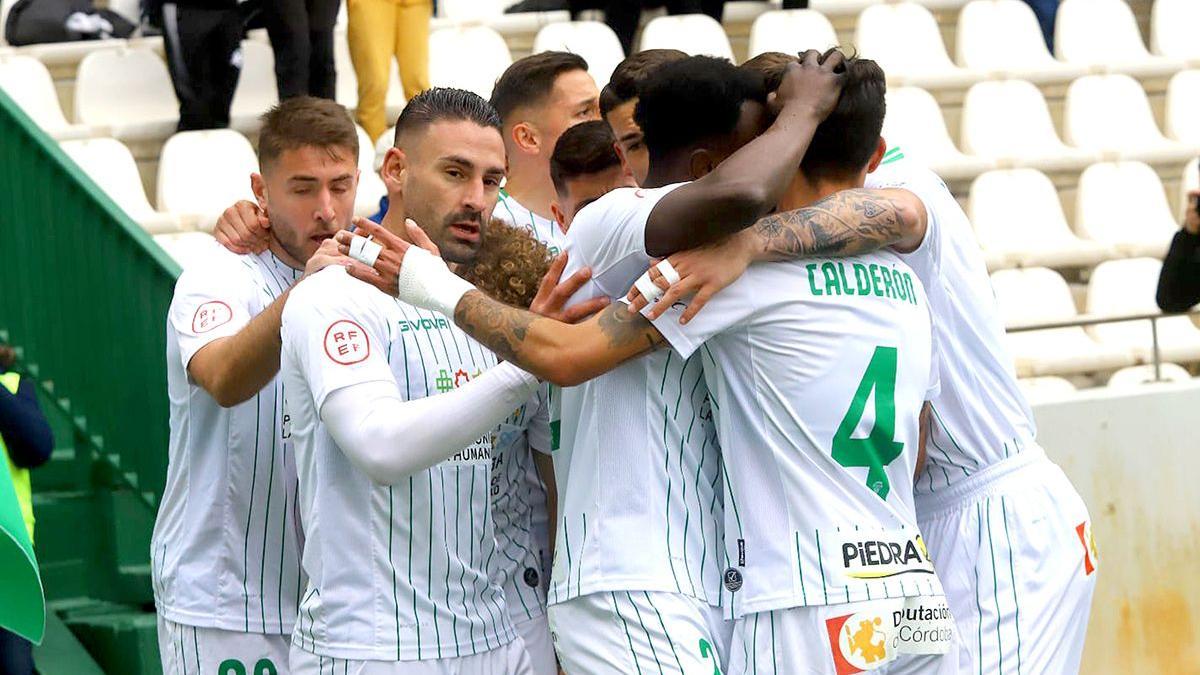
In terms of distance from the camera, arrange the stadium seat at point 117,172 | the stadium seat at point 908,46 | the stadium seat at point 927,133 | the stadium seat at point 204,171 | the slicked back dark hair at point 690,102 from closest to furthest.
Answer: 1. the slicked back dark hair at point 690,102
2. the stadium seat at point 117,172
3. the stadium seat at point 204,171
4. the stadium seat at point 927,133
5. the stadium seat at point 908,46

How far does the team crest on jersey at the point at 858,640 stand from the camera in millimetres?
3305

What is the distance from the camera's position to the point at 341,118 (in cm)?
439

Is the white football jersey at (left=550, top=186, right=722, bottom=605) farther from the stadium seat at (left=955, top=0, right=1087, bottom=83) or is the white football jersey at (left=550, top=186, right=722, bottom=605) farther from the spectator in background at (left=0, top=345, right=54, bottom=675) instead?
the stadium seat at (left=955, top=0, right=1087, bottom=83)

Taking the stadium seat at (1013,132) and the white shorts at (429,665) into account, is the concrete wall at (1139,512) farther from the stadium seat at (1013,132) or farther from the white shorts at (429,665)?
the white shorts at (429,665)

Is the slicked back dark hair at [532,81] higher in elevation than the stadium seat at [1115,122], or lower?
lower

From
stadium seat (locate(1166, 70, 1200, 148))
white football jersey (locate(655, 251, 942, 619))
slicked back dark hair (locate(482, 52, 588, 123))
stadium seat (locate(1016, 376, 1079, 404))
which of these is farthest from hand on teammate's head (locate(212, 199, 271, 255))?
stadium seat (locate(1166, 70, 1200, 148))

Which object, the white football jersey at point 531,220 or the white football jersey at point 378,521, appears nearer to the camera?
the white football jersey at point 378,521

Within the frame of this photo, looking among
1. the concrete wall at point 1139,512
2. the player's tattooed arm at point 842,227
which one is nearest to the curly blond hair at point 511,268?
the player's tattooed arm at point 842,227

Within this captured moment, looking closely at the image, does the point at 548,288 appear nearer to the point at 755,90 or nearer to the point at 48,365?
the point at 755,90

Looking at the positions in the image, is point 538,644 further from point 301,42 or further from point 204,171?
point 301,42

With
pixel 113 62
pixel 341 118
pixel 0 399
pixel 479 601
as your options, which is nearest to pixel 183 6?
pixel 113 62

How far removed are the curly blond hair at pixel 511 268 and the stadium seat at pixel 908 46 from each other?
685 centimetres

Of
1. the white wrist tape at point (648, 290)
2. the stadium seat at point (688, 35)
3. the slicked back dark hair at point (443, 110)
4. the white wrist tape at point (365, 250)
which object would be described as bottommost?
the white wrist tape at point (648, 290)

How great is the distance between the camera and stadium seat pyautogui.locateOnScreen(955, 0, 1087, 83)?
10719 millimetres
